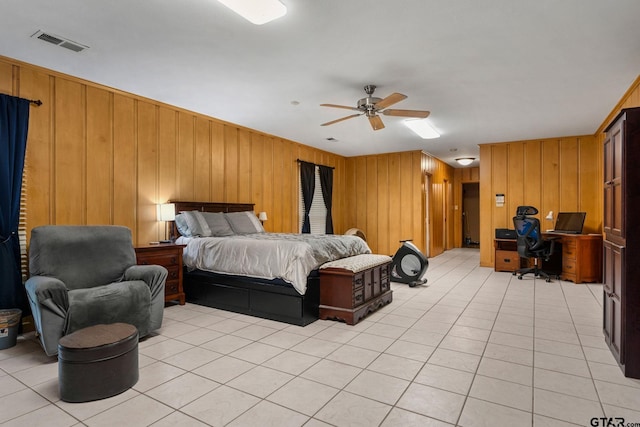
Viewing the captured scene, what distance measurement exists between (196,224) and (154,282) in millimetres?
Answer: 1639

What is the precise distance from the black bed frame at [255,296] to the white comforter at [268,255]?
99 millimetres

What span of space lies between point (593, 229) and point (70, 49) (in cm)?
904

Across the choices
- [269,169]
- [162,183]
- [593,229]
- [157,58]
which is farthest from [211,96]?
[593,229]

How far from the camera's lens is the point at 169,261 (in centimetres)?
455

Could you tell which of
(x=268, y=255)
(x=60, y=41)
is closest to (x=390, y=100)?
(x=268, y=255)

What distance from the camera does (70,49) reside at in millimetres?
3453

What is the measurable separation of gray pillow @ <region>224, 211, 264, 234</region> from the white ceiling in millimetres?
1696

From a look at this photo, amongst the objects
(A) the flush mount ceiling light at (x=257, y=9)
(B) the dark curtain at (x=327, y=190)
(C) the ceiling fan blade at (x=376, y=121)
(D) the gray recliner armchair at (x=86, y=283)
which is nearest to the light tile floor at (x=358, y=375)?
(D) the gray recliner armchair at (x=86, y=283)

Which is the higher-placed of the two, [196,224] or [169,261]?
[196,224]

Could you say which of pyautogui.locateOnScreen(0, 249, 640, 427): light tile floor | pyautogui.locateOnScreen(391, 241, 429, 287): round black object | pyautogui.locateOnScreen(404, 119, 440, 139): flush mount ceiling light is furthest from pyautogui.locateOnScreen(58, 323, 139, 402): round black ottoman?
pyautogui.locateOnScreen(404, 119, 440, 139): flush mount ceiling light

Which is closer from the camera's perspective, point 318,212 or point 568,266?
point 568,266

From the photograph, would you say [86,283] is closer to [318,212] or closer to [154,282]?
[154,282]

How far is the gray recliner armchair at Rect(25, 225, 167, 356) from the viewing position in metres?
2.83

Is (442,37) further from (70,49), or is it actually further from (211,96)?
(70,49)
